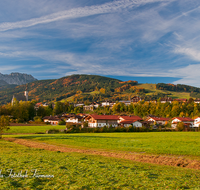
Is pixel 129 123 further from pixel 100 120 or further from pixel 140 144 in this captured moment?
pixel 140 144

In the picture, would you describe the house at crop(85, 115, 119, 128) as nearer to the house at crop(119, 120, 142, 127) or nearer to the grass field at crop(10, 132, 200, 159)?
the house at crop(119, 120, 142, 127)

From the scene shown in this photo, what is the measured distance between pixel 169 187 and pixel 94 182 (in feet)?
12.2

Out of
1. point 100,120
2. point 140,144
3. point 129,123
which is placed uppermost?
point 100,120

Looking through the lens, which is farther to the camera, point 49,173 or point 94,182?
point 49,173

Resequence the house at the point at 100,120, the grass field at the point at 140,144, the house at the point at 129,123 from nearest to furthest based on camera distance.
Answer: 1. the grass field at the point at 140,144
2. the house at the point at 100,120
3. the house at the point at 129,123

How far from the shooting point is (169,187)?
332 inches

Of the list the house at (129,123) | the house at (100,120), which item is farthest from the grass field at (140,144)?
the house at (129,123)

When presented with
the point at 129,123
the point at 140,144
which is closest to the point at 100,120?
the point at 129,123

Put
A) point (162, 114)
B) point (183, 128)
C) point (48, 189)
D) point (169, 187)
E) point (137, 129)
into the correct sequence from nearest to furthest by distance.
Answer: point (48, 189), point (169, 187), point (137, 129), point (183, 128), point (162, 114)

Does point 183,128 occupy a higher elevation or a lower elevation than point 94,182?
lower

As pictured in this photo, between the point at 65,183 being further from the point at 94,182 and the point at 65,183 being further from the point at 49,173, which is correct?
the point at 49,173

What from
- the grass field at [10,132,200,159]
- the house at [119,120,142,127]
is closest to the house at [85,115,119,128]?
the house at [119,120,142,127]

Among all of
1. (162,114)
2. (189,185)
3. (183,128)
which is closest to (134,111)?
(162,114)

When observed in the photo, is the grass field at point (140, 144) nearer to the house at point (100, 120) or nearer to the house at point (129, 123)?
the house at point (100, 120)
